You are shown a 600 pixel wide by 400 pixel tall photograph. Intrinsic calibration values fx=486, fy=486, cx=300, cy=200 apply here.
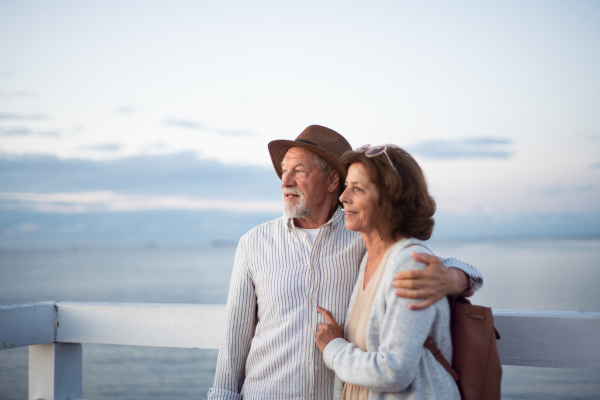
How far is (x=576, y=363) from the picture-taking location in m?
1.86

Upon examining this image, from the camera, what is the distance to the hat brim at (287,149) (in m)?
2.32

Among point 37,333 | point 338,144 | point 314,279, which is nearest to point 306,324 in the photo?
point 314,279

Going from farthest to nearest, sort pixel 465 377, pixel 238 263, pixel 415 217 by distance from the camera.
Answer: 1. pixel 238 263
2. pixel 415 217
3. pixel 465 377

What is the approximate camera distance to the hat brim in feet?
7.62

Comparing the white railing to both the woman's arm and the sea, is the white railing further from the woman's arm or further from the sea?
the sea

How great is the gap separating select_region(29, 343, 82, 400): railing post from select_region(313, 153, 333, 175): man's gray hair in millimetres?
1744

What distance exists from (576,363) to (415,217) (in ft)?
2.77

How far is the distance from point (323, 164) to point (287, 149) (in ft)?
1.03

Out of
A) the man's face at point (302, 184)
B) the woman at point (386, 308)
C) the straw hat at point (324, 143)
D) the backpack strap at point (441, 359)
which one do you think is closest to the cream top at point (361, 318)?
the woman at point (386, 308)

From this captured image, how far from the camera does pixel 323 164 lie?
239 cm

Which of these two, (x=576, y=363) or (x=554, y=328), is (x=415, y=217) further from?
(x=576, y=363)

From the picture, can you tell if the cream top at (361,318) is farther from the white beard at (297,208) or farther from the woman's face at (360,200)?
the white beard at (297,208)

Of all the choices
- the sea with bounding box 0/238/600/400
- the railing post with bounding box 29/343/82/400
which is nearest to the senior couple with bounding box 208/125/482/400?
the railing post with bounding box 29/343/82/400

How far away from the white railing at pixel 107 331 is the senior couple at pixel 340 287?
284 mm
